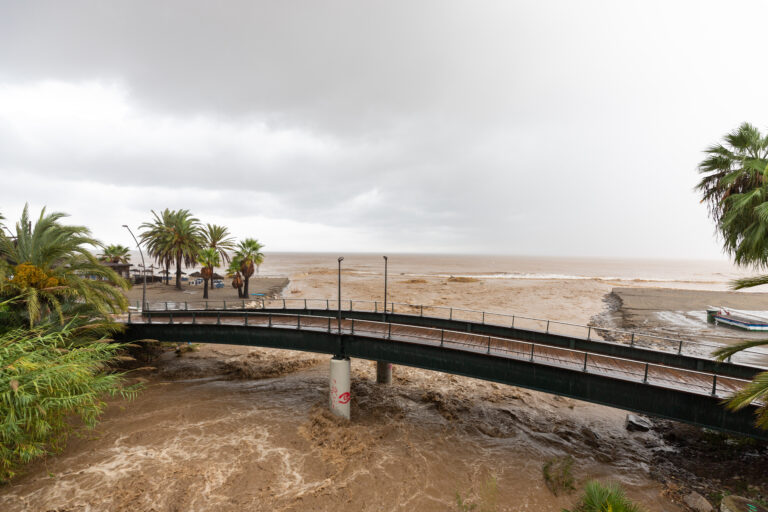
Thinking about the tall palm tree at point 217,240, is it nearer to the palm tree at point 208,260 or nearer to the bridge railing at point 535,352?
the palm tree at point 208,260

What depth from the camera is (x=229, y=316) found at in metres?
22.0

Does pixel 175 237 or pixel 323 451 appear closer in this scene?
pixel 323 451

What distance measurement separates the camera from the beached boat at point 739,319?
32.7 metres

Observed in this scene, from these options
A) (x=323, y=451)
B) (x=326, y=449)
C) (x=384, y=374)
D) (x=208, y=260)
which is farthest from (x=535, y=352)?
(x=208, y=260)

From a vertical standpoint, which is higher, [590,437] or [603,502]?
[603,502]

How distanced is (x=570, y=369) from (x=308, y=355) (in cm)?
2006

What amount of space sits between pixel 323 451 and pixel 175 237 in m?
47.2

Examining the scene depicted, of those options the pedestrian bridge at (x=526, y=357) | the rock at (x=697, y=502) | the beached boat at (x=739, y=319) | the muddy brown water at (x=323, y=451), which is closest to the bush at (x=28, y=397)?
the muddy brown water at (x=323, y=451)

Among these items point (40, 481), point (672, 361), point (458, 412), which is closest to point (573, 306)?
point (672, 361)

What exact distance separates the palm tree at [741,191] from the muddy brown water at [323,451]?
A: 10396 mm

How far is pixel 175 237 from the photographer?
4816cm

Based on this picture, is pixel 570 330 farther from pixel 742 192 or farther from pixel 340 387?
pixel 340 387

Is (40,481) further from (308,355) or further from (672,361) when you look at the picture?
(672,361)

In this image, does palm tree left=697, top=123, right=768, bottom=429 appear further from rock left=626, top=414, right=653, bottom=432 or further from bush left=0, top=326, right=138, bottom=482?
bush left=0, top=326, right=138, bottom=482
